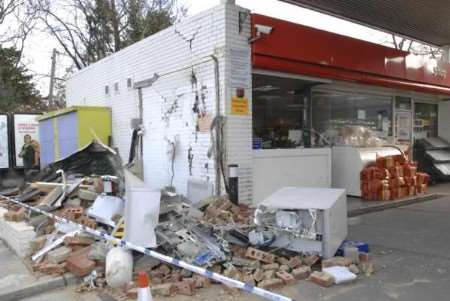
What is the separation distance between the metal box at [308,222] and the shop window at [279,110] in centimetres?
311

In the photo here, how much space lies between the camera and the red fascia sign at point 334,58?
759 centimetres

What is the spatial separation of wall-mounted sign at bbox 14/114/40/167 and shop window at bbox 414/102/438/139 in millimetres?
12538

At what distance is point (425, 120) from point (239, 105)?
924cm

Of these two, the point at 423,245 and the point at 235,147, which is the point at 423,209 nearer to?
the point at 423,245

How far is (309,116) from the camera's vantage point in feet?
33.3

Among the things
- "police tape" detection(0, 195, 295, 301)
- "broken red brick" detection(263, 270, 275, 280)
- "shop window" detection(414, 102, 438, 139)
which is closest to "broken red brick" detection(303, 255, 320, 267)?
"broken red brick" detection(263, 270, 275, 280)

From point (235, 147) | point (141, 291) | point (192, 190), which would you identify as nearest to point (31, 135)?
point (192, 190)

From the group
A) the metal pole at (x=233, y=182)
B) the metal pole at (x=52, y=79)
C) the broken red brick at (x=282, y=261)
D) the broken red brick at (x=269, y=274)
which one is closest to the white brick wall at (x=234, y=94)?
the metal pole at (x=233, y=182)

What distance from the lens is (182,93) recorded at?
825 cm

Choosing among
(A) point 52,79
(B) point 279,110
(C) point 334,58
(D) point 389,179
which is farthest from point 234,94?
(A) point 52,79

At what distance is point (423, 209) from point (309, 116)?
3300 millimetres

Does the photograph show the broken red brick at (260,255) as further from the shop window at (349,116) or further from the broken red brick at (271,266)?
the shop window at (349,116)

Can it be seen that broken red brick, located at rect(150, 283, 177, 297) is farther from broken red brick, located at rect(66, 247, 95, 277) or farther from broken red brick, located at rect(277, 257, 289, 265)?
broken red brick, located at rect(277, 257, 289, 265)

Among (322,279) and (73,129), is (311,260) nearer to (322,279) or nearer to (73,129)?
(322,279)
